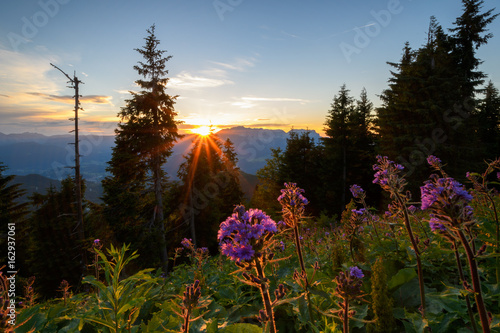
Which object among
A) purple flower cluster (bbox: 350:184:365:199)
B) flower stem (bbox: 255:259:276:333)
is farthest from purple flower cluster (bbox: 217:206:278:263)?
purple flower cluster (bbox: 350:184:365:199)

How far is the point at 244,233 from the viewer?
→ 162cm

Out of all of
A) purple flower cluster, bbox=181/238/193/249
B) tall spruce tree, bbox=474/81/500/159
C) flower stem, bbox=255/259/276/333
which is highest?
tall spruce tree, bbox=474/81/500/159

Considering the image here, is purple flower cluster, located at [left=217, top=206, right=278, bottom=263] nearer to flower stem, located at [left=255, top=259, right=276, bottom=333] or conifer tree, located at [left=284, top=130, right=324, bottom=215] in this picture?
flower stem, located at [left=255, top=259, right=276, bottom=333]

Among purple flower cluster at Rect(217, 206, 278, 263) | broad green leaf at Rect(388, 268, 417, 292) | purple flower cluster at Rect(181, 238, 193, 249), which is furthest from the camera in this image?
purple flower cluster at Rect(181, 238, 193, 249)

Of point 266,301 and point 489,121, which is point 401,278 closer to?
point 266,301

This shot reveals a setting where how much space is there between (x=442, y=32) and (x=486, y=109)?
1336cm

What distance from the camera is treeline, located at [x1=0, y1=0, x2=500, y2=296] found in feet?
66.5

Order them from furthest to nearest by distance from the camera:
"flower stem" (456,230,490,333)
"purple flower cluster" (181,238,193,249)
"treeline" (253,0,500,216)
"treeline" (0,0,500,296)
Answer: "treeline" (253,0,500,216) < "treeline" (0,0,500,296) < "purple flower cluster" (181,238,193,249) < "flower stem" (456,230,490,333)

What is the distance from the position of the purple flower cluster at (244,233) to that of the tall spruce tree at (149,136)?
19.9 m

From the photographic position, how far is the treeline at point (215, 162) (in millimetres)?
20266

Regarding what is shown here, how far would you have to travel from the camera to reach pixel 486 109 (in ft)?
114

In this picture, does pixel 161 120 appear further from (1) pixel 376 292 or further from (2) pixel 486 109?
(2) pixel 486 109

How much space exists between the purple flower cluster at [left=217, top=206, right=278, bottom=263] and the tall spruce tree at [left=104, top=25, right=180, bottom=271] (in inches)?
785

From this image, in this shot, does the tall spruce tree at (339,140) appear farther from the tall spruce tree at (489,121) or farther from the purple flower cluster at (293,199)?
the purple flower cluster at (293,199)
